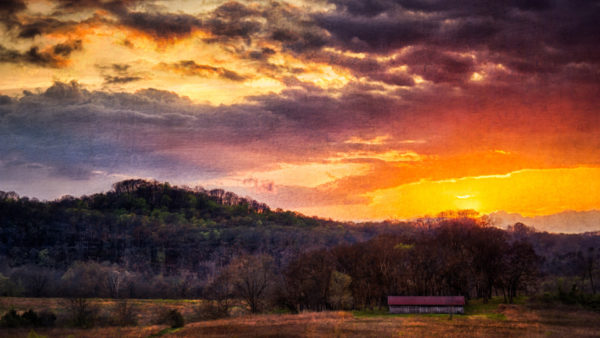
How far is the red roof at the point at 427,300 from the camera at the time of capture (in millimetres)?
91069

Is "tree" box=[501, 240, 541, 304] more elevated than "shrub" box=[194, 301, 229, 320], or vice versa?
"tree" box=[501, 240, 541, 304]

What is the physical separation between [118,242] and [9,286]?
86248 mm

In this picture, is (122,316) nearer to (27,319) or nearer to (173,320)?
(173,320)

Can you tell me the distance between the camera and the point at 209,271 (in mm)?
166625

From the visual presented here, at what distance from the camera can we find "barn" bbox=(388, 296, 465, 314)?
298 feet

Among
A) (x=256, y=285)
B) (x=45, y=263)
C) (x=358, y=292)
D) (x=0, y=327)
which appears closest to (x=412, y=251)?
(x=358, y=292)

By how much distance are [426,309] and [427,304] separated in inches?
33.5

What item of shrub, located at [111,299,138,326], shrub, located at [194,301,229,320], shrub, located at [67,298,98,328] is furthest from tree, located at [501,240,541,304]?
shrub, located at [67,298,98,328]

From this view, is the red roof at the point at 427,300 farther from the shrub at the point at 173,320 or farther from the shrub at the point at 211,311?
the shrub at the point at 173,320

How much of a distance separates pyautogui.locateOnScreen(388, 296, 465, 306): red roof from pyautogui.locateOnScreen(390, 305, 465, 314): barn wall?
25.9 inches

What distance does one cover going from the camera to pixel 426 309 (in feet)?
303

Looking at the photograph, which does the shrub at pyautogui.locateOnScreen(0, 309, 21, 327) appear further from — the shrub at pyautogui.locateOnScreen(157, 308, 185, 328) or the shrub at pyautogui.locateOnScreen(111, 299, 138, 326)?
the shrub at pyautogui.locateOnScreen(157, 308, 185, 328)

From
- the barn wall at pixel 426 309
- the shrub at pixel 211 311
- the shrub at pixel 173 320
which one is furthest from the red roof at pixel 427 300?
the shrub at pixel 173 320

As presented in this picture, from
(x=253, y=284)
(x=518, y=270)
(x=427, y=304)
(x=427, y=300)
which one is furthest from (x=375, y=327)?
(x=518, y=270)
